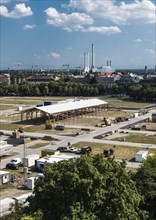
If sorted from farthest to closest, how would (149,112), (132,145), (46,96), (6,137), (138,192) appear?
(46,96), (149,112), (6,137), (132,145), (138,192)

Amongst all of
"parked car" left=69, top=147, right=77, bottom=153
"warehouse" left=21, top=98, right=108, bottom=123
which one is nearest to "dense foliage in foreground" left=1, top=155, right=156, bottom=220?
"parked car" left=69, top=147, right=77, bottom=153

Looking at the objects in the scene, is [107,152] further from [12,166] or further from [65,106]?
[65,106]

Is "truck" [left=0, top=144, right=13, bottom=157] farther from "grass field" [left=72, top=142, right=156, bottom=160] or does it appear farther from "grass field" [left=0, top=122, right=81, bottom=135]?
"grass field" [left=0, top=122, right=81, bottom=135]

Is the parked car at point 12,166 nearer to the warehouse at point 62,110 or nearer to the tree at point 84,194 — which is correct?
the tree at point 84,194

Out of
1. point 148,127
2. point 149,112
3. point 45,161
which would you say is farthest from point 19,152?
point 149,112

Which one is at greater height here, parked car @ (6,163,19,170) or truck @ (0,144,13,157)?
truck @ (0,144,13,157)

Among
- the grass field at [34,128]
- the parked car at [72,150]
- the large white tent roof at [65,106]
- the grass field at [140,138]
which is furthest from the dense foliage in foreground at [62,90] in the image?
the parked car at [72,150]

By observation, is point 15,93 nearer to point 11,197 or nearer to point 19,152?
point 19,152
